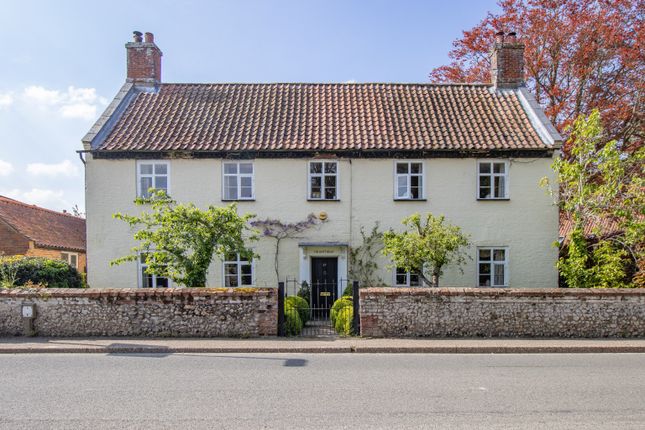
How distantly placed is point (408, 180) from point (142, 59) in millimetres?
11686

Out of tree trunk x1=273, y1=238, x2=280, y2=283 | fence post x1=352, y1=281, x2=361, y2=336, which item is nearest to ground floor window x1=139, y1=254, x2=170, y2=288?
tree trunk x1=273, y1=238, x2=280, y2=283

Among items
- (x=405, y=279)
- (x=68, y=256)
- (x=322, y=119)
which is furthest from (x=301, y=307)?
(x=68, y=256)

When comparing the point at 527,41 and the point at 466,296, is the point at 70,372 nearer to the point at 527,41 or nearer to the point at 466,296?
the point at 466,296

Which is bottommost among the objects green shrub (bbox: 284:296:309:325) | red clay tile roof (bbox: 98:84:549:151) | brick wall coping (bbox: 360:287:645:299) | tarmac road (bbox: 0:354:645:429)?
tarmac road (bbox: 0:354:645:429)

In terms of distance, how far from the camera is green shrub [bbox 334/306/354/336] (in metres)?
12.3

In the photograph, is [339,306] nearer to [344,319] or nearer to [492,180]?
[344,319]

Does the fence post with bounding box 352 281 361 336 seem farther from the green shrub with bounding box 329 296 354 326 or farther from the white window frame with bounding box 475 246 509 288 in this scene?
the white window frame with bounding box 475 246 509 288

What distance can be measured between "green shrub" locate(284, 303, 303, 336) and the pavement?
693 mm

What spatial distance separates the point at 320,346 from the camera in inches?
435

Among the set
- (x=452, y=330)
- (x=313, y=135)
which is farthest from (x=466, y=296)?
(x=313, y=135)

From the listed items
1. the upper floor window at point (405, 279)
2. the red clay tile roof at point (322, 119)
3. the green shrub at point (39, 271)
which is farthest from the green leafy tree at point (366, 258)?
the green shrub at point (39, 271)

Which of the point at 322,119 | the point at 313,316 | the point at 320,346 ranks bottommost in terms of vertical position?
the point at 313,316

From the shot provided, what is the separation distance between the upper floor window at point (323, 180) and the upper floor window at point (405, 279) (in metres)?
3.46

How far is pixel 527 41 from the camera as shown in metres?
23.9
